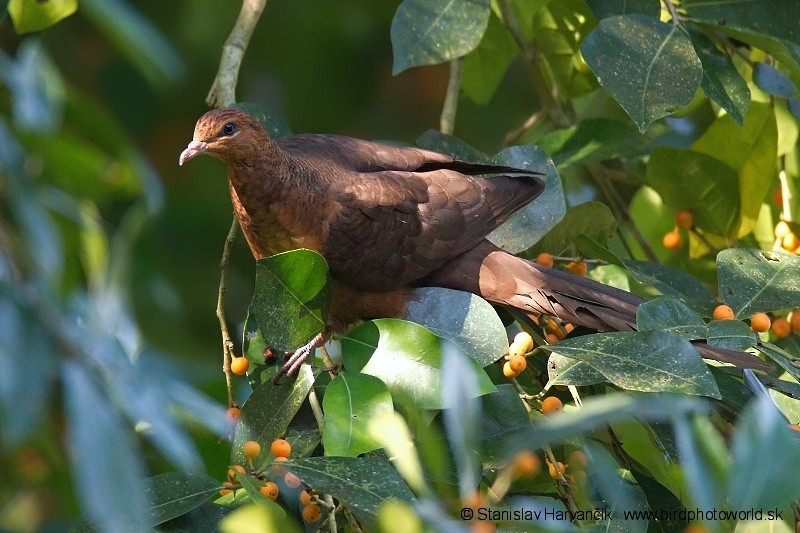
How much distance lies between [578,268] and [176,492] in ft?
4.73

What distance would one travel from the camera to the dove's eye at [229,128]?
2465 millimetres

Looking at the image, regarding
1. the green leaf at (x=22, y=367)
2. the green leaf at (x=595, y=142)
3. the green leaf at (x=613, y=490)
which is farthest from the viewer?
the green leaf at (x=595, y=142)

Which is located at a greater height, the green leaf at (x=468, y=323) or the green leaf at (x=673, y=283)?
the green leaf at (x=468, y=323)

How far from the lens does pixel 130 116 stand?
884 millimetres

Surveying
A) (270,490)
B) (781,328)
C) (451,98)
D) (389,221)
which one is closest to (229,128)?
(389,221)

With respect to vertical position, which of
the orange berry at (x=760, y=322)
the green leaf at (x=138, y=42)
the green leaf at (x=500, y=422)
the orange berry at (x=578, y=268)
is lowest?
the orange berry at (x=578, y=268)

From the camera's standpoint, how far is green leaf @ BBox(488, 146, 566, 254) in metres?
2.59

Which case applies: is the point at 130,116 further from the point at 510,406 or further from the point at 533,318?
the point at 533,318

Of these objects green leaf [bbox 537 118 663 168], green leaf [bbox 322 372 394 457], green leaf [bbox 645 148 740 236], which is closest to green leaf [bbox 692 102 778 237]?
green leaf [bbox 645 148 740 236]

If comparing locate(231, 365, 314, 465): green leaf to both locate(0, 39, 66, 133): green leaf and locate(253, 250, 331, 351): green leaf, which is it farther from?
locate(0, 39, 66, 133): green leaf

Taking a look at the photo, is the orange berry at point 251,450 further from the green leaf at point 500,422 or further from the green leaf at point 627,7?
the green leaf at point 627,7

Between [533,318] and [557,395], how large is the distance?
20.6 inches

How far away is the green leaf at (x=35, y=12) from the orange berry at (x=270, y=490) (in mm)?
990

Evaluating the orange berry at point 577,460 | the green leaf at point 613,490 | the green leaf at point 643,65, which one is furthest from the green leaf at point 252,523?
the green leaf at point 643,65
